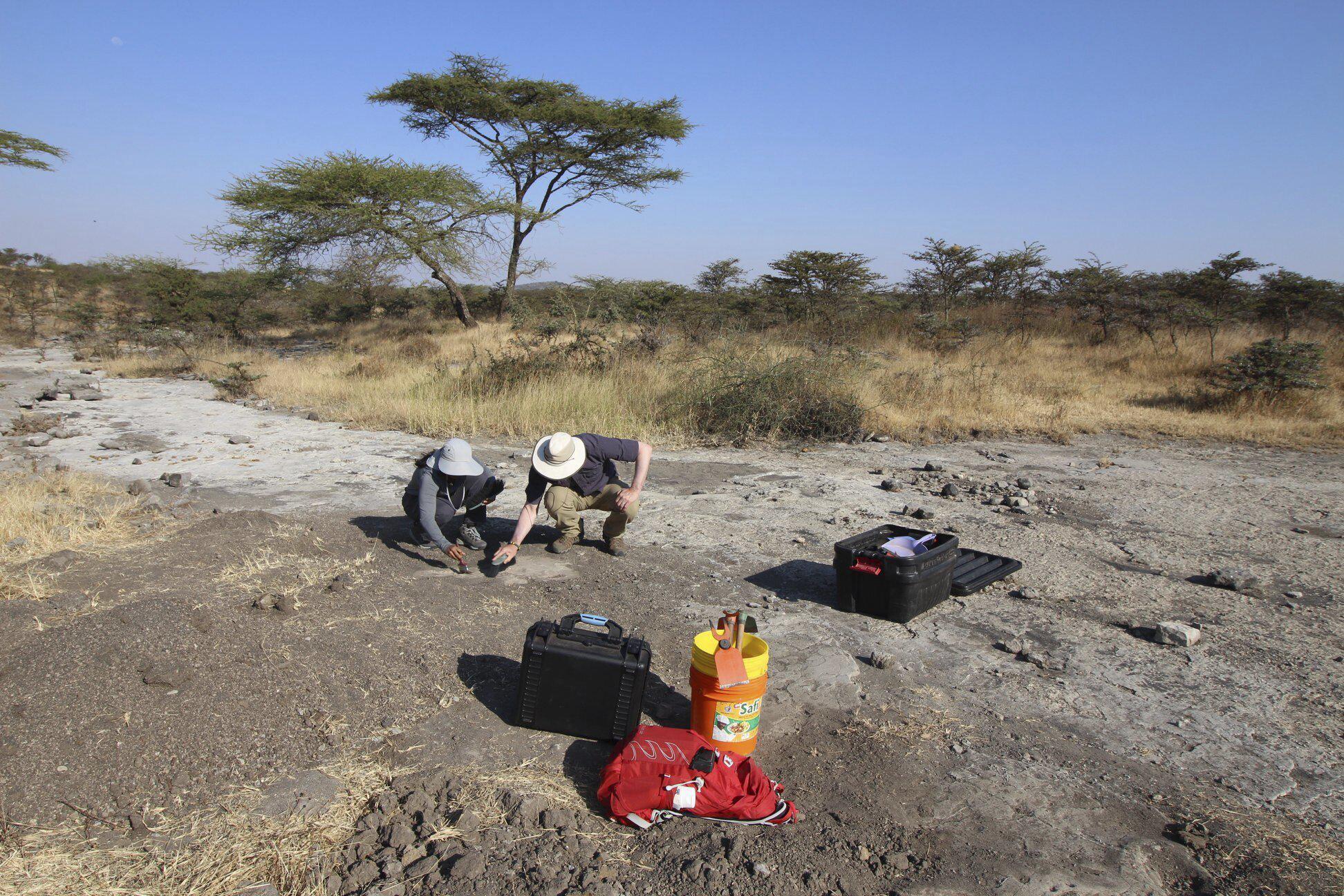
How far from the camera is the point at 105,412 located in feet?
33.5

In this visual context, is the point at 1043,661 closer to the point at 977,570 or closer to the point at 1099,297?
the point at 977,570

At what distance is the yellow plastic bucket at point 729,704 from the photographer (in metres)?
2.78

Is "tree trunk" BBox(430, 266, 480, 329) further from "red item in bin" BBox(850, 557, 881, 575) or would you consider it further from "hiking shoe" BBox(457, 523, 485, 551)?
"red item in bin" BBox(850, 557, 881, 575)

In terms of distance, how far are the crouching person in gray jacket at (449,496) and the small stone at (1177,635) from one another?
3793 millimetres

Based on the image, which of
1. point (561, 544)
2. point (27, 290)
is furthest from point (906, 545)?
point (27, 290)

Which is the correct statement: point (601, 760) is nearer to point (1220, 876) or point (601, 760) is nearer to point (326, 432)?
point (1220, 876)

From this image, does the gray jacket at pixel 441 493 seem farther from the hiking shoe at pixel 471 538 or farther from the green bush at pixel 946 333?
the green bush at pixel 946 333

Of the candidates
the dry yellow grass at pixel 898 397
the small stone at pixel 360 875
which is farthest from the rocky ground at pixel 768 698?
the dry yellow grass at pixel 898 397

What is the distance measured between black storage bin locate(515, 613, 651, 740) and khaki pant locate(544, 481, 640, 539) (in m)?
1.80

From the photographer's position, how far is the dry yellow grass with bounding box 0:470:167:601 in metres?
3.99

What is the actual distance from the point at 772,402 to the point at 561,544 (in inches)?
188

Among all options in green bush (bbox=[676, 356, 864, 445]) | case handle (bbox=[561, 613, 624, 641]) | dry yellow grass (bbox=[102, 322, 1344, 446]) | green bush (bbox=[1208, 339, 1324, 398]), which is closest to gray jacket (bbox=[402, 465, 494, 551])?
case handle (bbox=[561, 613, 624, 641])

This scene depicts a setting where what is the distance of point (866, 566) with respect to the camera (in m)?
4.09

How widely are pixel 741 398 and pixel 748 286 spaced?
11.5m
